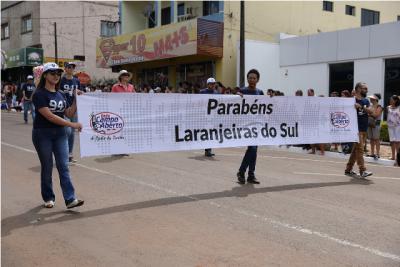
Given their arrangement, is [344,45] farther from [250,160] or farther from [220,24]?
[250,160]

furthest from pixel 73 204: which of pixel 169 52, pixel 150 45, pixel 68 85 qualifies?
pixel 150 45

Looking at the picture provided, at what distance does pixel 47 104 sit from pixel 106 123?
3.36 feet

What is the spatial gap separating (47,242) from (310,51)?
19.3 meters

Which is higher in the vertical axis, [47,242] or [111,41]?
[111,41]

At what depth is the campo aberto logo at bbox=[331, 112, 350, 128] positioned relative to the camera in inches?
370

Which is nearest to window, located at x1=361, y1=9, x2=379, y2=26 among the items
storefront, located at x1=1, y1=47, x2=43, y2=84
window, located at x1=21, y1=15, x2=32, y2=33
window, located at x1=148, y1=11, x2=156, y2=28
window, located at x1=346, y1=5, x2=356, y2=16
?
window, located at x1=346, y1=5, x2=356, y2=16

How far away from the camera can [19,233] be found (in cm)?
545

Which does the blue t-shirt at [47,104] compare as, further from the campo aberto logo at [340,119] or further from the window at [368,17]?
the window at [368,17]

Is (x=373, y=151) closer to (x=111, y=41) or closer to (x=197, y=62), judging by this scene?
(x=197, y=62)

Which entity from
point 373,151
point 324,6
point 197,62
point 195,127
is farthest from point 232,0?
point 195,127

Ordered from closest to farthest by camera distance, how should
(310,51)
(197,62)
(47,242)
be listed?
(47,242) → (310,51) → (197,62)

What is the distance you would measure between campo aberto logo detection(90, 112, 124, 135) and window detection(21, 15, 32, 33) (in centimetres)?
4122

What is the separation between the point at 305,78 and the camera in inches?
900

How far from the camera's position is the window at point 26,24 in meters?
44.7
